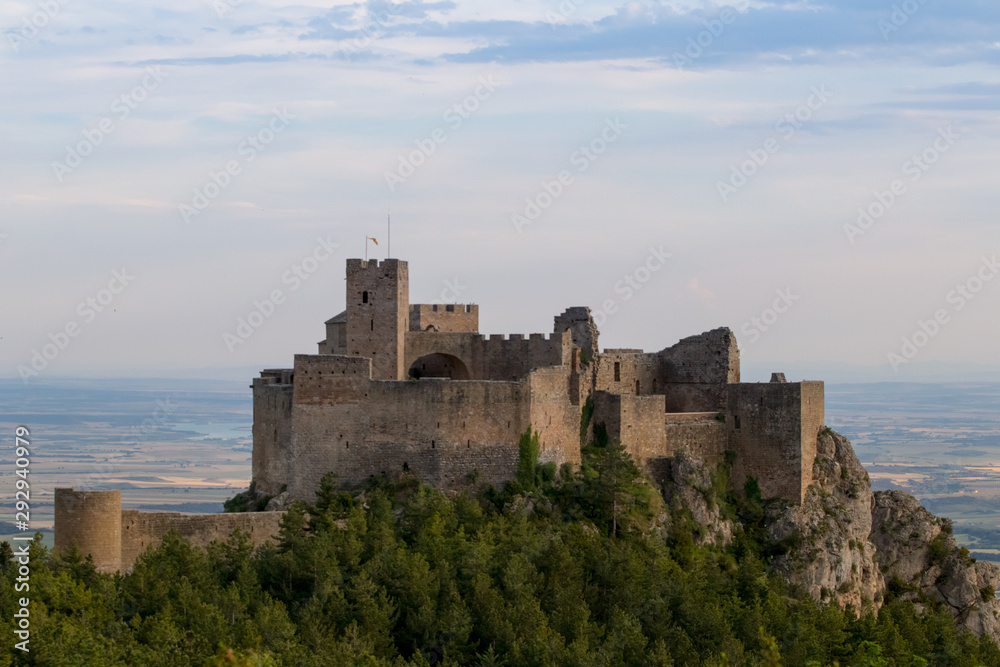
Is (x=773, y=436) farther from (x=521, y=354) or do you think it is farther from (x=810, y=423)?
(x=521, y=354)

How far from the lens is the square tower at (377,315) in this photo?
62.6 meters

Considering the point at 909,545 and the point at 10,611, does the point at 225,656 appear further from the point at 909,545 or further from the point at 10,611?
the point at 909,545

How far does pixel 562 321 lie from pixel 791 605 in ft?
50.7

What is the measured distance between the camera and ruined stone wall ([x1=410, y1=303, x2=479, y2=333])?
6550 cm

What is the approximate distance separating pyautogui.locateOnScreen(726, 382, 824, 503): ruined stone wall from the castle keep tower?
27.5 metres

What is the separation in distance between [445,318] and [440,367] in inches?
83.5

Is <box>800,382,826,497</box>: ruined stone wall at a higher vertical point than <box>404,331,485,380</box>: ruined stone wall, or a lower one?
lower

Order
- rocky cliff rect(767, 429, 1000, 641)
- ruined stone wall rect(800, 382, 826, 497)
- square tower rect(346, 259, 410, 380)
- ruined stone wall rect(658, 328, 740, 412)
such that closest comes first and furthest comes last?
square tower rect(346, 259, 410, 380) → rocky cliff rect(767, 429, 1000, 641) → ruined stone wall rect(800, 382, 826, 497) → ruined stone wall rect(658, 328, 740, 412)

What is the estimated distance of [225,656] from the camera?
4084 cm

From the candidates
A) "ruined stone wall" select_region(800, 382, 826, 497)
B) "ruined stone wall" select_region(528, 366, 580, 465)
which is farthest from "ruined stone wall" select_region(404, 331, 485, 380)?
"ruined stone wall" select_region(800, 382, 826, 497)

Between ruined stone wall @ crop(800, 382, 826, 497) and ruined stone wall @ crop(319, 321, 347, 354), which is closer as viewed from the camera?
ruined stone wall @ crop(319, 321, 347, 354)

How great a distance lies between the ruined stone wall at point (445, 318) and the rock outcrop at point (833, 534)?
1535 cm

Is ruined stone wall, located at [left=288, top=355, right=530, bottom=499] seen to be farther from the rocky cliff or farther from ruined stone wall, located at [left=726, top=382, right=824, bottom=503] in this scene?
the rocky cliff

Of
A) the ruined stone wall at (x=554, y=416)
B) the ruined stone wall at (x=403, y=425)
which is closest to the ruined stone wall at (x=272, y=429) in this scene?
the ruined stone wall at (x=403, y=425)
